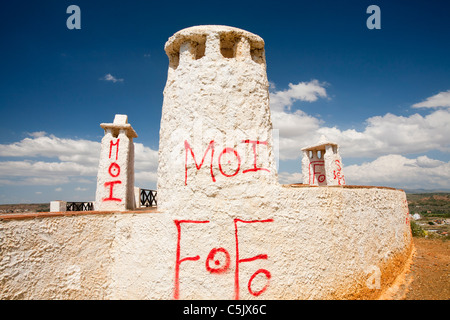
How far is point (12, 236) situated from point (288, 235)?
3.61 m

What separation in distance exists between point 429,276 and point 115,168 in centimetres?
758

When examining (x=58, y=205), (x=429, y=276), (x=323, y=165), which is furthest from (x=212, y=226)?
(x=323, y=165)

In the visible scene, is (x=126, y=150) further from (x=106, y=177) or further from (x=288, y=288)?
(x=288, y=288)

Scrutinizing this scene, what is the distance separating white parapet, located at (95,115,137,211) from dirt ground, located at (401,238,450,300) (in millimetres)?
5866

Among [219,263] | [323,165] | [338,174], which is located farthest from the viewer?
[323,165]

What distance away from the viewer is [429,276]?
5844 mm

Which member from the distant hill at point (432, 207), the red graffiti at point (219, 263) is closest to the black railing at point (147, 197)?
the red graffiti at point (219, 263)

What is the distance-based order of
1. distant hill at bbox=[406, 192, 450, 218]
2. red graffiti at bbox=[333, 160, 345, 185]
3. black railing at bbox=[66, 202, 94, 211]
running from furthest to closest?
distant hill at bbox=[406, 192, 450, 218] < red graffiti at bbox=[333, 160, 345, 185] < black railing at bbox=[66, 202, 94, 211]

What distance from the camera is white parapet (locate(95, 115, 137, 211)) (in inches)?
183

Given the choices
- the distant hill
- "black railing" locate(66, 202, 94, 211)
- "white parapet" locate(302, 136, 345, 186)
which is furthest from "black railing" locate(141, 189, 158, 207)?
the distant hill

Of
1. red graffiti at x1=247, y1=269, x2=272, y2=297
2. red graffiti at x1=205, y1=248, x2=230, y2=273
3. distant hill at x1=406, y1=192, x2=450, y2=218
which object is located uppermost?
red graffiti at x1=205, y1=248, x2=230, y2=273

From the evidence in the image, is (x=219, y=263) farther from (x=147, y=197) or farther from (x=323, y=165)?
(x=323, y=165)

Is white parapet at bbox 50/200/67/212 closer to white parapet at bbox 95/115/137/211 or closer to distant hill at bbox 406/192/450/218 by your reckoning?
white parapet at bbox 95/115/137/211
